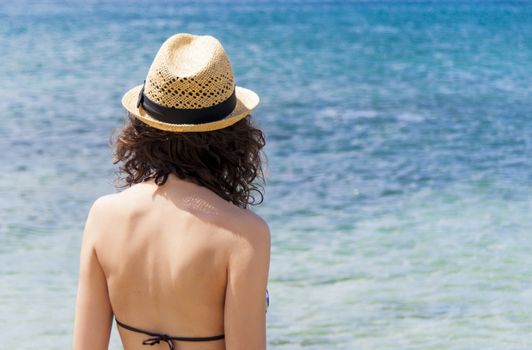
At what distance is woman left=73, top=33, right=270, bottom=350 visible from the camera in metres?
2.03

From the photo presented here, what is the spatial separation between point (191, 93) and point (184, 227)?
279 mm

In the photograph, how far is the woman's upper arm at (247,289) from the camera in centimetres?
200

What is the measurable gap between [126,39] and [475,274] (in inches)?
605

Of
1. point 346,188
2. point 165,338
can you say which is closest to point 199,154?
point 165,338

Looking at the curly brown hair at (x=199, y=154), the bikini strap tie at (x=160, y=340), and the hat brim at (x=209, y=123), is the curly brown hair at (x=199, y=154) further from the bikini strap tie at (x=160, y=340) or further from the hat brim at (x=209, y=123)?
the bikini strap tie at (x=160, y=340)

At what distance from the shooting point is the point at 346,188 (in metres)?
7.62

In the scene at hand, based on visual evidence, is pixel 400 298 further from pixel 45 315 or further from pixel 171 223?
pixel 171 223

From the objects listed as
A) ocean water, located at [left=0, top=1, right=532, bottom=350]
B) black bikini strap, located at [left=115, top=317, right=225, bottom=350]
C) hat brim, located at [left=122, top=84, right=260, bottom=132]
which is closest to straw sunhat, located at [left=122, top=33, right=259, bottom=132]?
hat brim, located at [left=122, top=84, right=260, bottom=132]

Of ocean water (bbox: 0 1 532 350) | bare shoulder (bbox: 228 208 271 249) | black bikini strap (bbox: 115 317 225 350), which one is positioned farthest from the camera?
ocean water (bbox: 0 1 532 350)

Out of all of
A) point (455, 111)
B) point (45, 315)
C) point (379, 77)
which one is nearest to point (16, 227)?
point (45, 315)

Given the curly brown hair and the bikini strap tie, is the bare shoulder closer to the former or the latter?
the curly brown hair

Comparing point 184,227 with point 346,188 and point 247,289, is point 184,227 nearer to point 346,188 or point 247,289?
point 247,289

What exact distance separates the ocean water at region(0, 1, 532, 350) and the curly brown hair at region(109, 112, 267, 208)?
9.11 ft

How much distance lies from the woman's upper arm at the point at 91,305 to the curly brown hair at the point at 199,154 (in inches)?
6.4
